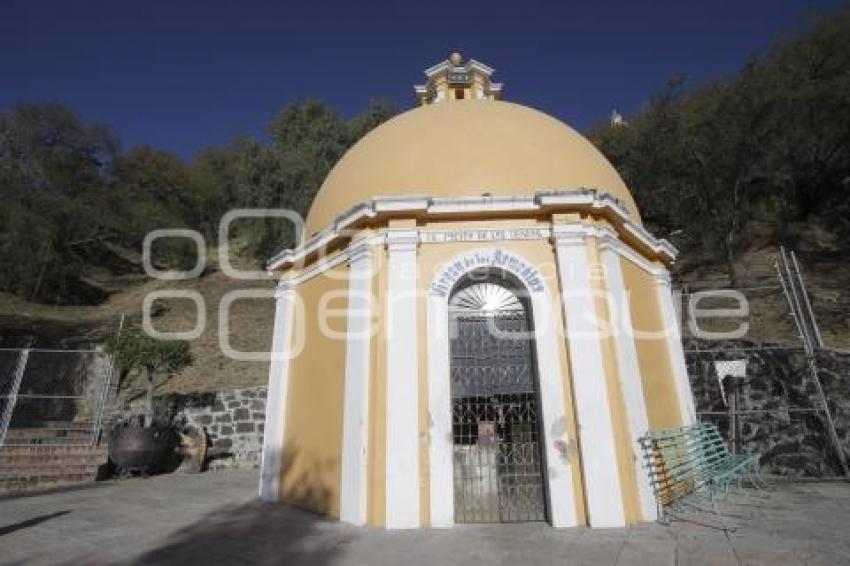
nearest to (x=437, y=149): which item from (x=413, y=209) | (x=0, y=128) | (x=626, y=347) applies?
(x=413, y=209)

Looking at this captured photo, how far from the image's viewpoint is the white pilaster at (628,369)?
5723 mm

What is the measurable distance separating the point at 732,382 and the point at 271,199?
60.5 ft

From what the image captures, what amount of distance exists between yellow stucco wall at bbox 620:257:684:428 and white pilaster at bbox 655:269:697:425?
9cm

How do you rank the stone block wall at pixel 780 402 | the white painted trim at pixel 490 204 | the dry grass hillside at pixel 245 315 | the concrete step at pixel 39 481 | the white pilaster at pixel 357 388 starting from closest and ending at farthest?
the white pilaster at pixel 357 388, the white painted trim at pixel 490 204, the stone block wall at pixel 780 402, the concrete step at pixel 39 481, the dry grass hillside at pixel 245 315

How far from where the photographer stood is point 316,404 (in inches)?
283

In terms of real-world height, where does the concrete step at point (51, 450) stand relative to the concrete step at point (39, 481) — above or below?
above

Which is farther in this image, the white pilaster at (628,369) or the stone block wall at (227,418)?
the stone block wall at (227,418)

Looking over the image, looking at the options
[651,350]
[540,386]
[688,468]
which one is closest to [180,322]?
[540,386]

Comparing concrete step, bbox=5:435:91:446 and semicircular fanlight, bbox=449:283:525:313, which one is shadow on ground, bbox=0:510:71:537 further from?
semicircular fanlight, bbox=449:283:525:313

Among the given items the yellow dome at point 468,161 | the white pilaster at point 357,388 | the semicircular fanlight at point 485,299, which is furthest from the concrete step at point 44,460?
the semicircular fanlight at point 485,299

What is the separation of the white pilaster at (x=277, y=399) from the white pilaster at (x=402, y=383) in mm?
2693

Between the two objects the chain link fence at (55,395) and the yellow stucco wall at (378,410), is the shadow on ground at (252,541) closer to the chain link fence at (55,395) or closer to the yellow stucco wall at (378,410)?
the yellow stucco wall at (378,410)

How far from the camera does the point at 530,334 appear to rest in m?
6.46

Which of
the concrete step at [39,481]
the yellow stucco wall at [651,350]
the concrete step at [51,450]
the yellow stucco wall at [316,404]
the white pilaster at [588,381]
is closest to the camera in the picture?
the white pilaster at [588,381]
